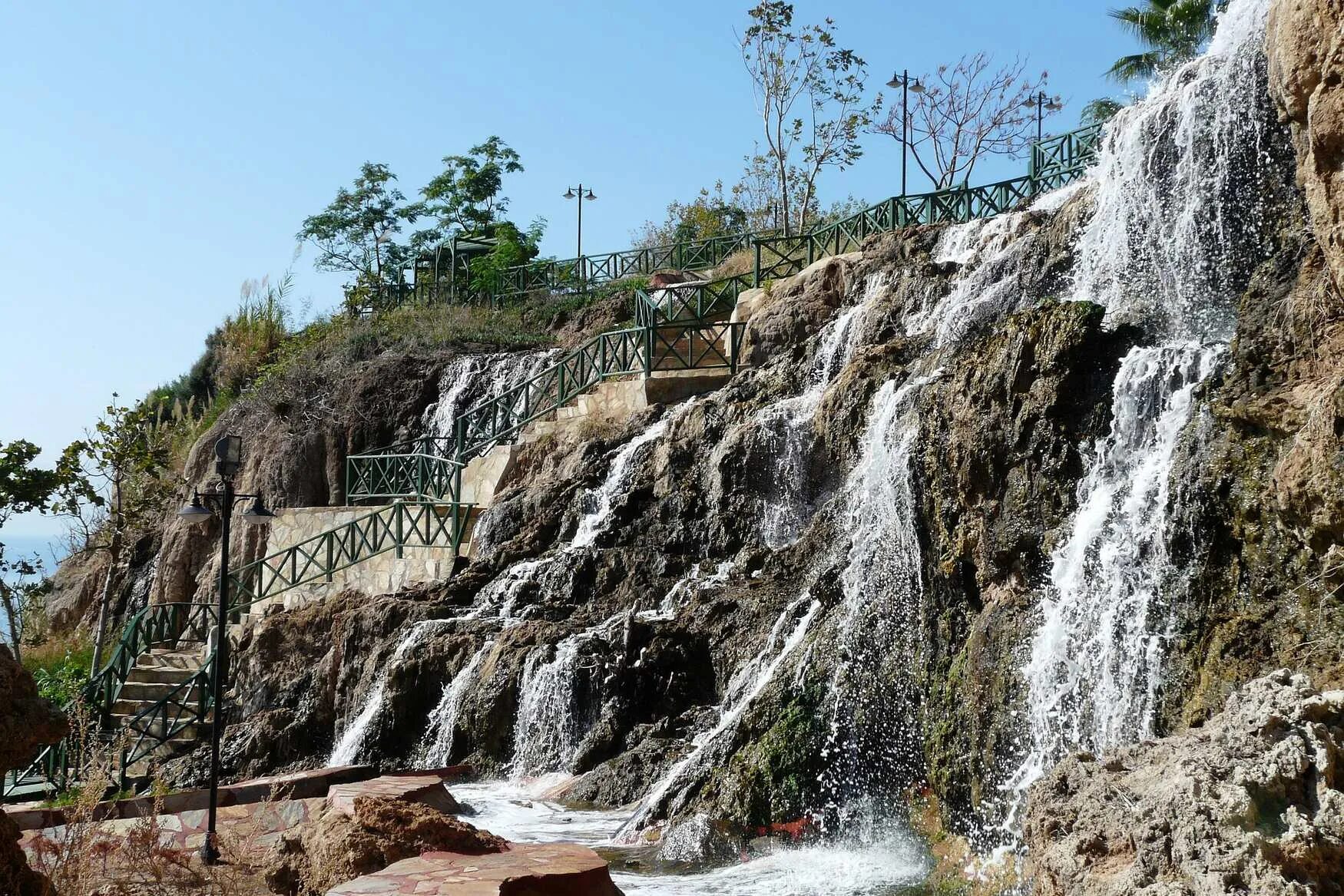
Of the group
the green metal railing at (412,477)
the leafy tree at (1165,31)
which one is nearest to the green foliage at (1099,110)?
the leafy tree at (1165,31)

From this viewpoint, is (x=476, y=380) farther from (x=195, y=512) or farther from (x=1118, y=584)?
(x=1118, y=584)

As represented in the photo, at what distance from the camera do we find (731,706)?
1170cm

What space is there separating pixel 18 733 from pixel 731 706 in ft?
22.6

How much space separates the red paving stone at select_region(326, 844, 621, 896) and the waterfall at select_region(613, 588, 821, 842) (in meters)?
3.85

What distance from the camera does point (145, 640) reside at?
62.3ft

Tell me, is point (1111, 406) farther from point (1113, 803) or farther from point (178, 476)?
point (178, 476)

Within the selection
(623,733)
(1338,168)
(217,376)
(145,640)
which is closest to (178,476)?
(217,376)

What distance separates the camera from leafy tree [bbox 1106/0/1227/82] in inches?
1094

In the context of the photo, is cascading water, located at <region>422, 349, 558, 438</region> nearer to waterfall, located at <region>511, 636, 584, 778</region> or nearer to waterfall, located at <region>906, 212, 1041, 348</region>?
waterfall, located at <region>906, 212, 1041, 348</region>

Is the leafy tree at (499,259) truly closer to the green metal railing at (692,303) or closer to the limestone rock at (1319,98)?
the green metal railing at (692,303)

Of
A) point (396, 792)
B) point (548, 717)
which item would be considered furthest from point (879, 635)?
point (396, 792)

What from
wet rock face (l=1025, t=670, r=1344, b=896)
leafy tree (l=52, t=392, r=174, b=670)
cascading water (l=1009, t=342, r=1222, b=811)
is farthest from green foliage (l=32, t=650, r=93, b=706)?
wet rock face (l=1025, t=670, r=1344, b=896)

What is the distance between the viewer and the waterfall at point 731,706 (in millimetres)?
10219

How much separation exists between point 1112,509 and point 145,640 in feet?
49.3
